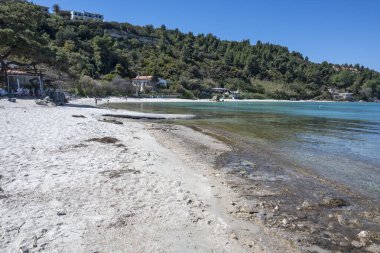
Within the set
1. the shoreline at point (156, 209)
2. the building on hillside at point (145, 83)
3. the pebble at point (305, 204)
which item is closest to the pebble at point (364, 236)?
the shoreline at point (156, 209)

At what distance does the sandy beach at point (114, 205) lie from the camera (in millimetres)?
5344

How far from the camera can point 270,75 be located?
580 feet

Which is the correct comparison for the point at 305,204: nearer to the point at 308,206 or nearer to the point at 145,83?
the point at 308,206

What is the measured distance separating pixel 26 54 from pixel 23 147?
2942cm

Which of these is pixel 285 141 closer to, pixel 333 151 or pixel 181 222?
pixel 333 151

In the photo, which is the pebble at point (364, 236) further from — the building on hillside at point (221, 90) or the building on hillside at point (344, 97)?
the building on hillside at point (344, 97)

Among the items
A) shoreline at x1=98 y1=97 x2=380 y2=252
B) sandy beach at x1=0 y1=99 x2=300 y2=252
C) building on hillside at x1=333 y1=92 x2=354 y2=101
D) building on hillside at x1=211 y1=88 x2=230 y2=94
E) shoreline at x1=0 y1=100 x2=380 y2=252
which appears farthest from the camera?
building on hillside at x1=333 y1=92 x2=354 y2=101

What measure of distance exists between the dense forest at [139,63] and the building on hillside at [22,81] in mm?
3472

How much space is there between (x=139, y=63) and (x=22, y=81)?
77.9 meters

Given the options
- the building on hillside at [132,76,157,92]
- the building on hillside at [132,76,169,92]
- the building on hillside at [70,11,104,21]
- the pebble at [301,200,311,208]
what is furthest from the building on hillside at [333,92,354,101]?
the pebble at [301,200,311,208]

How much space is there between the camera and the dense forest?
37375mm

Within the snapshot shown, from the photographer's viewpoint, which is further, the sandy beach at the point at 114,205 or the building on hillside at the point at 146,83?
the building on hillside at the point at 146,83

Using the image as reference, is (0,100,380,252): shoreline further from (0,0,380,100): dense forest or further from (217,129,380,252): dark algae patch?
(0,0,380,100): dense forest

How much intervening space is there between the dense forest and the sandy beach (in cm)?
2912
